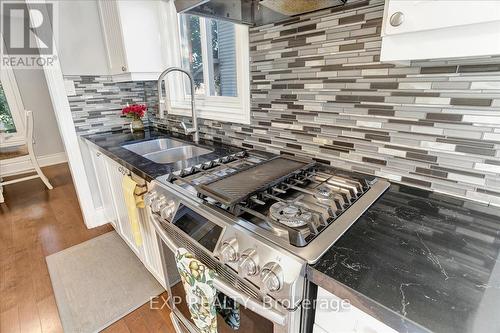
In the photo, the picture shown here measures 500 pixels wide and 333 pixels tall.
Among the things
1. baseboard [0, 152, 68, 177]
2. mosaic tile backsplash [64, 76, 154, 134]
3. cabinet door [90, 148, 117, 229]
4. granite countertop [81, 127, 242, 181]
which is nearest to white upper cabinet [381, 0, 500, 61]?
granite countertop [81, 127, 242, 181]

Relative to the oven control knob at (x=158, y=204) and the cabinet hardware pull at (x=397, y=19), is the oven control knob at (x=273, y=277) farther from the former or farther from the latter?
the cabinet hardware pull at (x=397, y=19)

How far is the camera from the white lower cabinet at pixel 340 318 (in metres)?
0.50

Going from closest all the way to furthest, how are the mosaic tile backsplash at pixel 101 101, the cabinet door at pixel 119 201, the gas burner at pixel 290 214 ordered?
the gas burner at pixel 290 214 < the cabinet door at pixel 119 201 < the mosaic tile backsplash at pixel 101 101

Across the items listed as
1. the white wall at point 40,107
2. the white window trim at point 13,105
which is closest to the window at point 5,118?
the white window trim at point 13,105

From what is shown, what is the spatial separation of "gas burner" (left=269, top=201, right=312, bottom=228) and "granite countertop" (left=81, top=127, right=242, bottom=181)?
0.59 metres

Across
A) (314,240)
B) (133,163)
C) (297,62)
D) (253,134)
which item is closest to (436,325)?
(314,240)

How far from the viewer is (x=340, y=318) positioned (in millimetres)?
548

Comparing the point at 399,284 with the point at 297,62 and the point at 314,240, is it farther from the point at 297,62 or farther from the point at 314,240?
the point at 297,62

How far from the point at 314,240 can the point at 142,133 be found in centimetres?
185

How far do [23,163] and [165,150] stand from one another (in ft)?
10.7

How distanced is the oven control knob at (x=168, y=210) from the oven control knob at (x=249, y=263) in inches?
14.7

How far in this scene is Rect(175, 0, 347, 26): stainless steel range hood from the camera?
91 centimetres

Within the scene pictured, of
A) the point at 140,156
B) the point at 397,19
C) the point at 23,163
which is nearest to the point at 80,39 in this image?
the point at 140,156

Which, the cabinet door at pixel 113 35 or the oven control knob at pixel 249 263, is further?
the cabinet door at pixel 113 35
